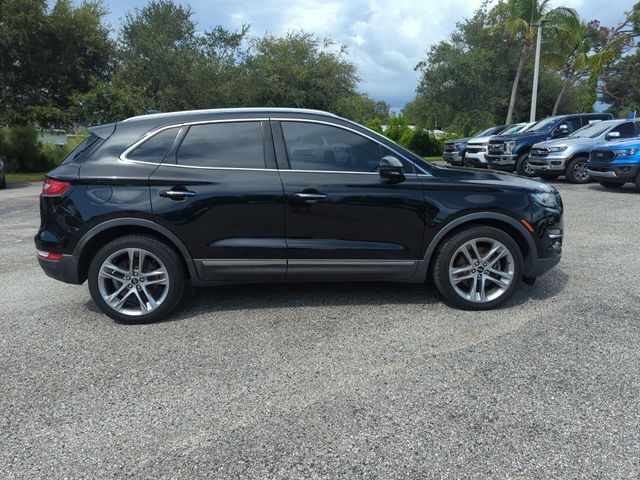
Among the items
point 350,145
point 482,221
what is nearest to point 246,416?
point 350,145

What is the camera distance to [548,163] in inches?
528

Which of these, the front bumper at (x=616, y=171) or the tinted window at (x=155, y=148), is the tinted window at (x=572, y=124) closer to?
the front bumper at (x=616, y=171)

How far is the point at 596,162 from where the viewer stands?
464 inches

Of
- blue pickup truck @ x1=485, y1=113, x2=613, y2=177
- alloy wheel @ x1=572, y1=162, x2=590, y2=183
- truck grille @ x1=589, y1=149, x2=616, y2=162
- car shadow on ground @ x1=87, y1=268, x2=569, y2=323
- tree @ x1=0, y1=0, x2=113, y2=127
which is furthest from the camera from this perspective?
tree @ x1=0, y1=0, x2=113, y2=127

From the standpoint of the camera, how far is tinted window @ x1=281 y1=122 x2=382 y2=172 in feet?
13.6

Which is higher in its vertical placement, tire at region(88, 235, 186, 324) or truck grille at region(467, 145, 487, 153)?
truck grille at region(467, 145, 487, 153)

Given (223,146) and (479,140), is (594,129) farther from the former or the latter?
(223,146)

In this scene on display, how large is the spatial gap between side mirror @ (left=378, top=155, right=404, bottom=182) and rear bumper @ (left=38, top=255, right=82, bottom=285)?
261cm

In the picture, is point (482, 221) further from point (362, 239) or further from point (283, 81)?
point (283, 81)

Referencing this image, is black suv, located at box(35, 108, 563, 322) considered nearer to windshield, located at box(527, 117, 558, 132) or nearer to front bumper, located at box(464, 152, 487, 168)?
windshield, located at box(527, 117, 558, 132)

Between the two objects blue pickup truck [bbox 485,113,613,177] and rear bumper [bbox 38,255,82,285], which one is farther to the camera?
blue pickup truck [bbox 485,113,613,177]

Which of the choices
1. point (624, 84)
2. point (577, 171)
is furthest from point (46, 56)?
point (624, 84)

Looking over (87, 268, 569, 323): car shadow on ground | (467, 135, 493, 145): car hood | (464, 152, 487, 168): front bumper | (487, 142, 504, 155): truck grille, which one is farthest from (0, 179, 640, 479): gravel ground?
(467, 135, 493, 145): car hood

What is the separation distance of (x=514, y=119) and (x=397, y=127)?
38.4ft
